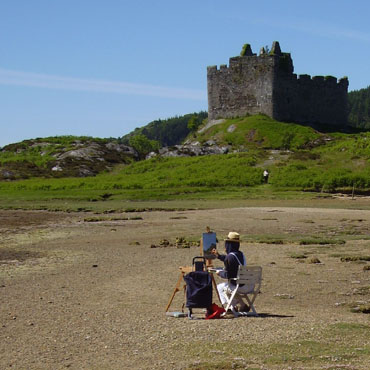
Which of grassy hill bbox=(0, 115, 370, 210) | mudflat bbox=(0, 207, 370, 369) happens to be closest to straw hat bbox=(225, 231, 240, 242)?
mudflat bbox=(0, 207, 370, 369)

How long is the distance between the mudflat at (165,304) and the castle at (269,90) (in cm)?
5069

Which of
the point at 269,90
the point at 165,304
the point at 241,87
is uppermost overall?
the point at 241,87

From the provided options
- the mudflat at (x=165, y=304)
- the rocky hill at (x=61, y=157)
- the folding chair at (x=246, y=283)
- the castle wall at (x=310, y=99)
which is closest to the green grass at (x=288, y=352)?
the mudflat at (x=165, y=304)

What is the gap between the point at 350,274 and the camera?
68.1ft

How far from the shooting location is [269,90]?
83812mm

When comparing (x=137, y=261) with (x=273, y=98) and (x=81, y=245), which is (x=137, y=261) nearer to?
(x=81, y=245)

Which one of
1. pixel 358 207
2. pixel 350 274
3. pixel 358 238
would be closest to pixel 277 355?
pixel 350 274

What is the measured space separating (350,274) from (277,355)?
32.1ft

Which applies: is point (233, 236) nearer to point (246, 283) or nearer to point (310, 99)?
point (246, 283)

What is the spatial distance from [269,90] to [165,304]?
6939 centimetres

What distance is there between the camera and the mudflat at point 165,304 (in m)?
11.9

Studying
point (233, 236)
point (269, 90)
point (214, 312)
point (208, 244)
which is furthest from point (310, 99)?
point (214, 312)

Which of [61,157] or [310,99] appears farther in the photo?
[61,157]

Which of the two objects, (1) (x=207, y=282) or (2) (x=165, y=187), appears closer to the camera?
(1) (x=207, y=282)
